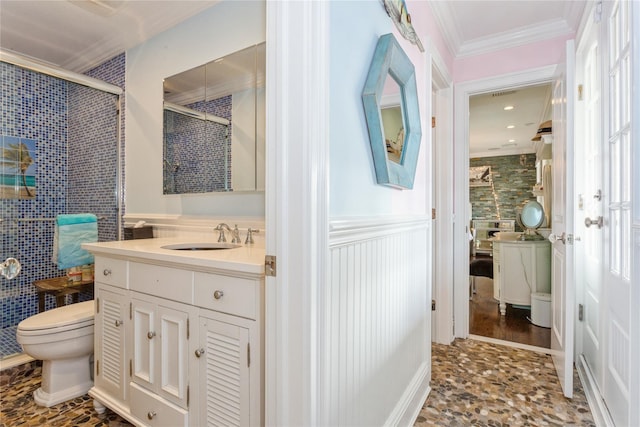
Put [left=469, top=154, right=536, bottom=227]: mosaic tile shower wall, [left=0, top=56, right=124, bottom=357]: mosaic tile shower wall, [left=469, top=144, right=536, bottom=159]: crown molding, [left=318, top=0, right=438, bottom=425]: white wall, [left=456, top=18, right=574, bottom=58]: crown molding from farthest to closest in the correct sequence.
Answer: [left=469, top=154, right=536, bottom=227]: mosaic tile shower wall < [left=469, top=144, right=536, bottom=159]: crown molding < [left=0, top=56, right=124, bottom=357]: mosaic tile shower wall < [left=456, top=18, right=574, bottom=58]: crown molding < [left=318, top=0, right=438, bottom=425]: white wall

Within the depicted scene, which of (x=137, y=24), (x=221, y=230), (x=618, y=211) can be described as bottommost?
(x=221, y=230)

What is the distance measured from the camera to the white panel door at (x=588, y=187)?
6.46ft

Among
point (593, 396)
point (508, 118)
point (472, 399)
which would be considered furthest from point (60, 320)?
point (508, 118)

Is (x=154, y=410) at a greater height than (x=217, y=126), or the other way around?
(x=217, y=126)

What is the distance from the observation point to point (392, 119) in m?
1.44

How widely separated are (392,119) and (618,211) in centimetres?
111

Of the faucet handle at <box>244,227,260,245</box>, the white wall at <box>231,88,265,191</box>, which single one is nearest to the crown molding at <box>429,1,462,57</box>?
the white wall at <box>231,88,265,191</box>

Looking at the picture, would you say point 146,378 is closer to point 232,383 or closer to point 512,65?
point 232,383

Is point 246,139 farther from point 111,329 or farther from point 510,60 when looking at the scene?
point 510,60

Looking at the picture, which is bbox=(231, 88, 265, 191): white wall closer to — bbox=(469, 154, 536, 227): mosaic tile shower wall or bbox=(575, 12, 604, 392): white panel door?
bbox=(575, 12, 604, 392): white panel door

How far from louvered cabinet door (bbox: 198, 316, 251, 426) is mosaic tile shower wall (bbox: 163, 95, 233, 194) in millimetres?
981

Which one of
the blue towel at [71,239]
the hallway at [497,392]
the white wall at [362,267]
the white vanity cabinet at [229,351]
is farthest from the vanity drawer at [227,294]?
the blue towel at [71,239]

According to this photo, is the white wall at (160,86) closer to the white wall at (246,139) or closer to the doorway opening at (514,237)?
the white wall at (246,139)

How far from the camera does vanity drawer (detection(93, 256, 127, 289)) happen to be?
151cm
